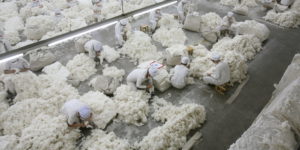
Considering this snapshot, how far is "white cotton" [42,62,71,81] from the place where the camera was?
22.4 feet

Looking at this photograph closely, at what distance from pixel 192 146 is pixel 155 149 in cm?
88

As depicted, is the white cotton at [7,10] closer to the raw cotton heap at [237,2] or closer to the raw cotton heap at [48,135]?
the raw cotton heap at [48,135]

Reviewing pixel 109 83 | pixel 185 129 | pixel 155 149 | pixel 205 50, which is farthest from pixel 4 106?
pixel 205 50

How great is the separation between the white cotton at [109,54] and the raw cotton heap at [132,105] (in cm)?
177

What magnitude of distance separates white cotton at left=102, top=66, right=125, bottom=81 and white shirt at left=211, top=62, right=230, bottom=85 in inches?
106

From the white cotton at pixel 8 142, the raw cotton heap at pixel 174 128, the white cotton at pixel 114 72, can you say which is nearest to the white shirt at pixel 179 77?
the raw cotton heap at pixel 174 128

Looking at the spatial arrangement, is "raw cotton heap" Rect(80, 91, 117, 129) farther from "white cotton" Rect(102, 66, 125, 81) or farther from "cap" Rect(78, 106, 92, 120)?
"white cotton" Rect(102, 66, 125, 81)

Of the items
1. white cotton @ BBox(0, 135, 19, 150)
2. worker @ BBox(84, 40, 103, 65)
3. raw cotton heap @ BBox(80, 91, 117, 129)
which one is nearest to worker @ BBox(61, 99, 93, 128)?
raw cotton heap @ BBox(80, 91, 117, 129)

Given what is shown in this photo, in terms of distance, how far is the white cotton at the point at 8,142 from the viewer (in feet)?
15.0

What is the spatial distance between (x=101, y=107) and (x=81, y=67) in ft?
6.55

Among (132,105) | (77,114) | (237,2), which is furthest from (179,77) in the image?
(237,2)

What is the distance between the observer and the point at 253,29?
834cm

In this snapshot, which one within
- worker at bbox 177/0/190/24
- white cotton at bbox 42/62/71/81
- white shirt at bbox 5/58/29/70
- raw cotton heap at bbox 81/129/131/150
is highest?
worker at bbox 177/0/190/24

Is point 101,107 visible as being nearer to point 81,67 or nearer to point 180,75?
point 81,67
